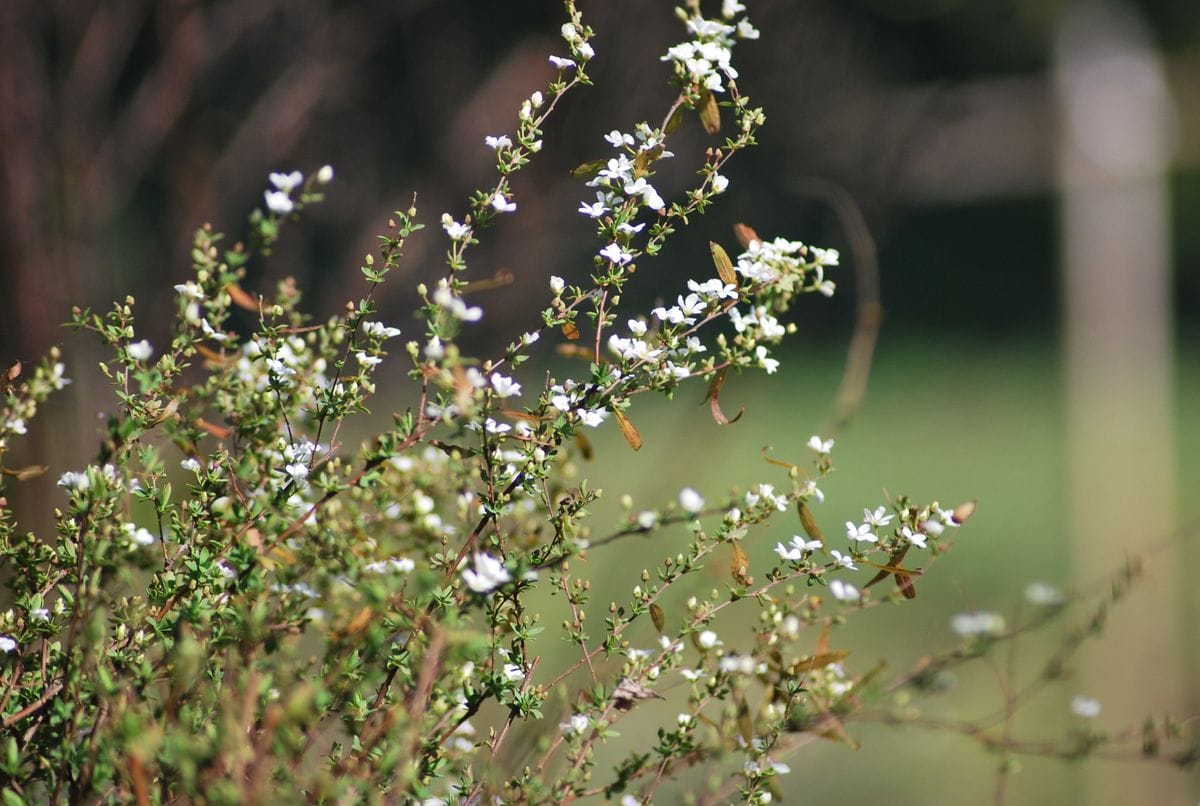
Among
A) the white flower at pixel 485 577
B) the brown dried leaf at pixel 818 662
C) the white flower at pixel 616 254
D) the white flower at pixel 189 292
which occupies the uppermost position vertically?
the white flower at pixel 616 254

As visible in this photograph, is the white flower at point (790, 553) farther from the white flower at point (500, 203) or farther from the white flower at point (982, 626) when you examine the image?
the white flower at point (500, 203)

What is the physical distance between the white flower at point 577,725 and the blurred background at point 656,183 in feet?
0.63

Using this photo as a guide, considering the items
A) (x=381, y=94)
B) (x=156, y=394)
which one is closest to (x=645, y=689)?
(x=156, y=394)

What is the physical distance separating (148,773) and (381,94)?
2.66 meters

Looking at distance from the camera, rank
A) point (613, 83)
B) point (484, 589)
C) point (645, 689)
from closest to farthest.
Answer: point (484, 589) < point (645, 689) < point (613, 83)

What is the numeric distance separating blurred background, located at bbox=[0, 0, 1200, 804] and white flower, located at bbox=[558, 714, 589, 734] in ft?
0.63

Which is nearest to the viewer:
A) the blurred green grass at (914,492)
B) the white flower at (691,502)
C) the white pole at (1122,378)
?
the white flower at (691,502)

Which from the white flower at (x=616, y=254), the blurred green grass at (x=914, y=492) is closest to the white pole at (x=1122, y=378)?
the blurred green grass at (x=914, y=492)

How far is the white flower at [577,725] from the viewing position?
890mm

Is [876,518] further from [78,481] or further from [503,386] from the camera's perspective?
[78,481]

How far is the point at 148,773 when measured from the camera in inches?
32.2

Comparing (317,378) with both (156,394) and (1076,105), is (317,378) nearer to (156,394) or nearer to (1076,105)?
(156,394)

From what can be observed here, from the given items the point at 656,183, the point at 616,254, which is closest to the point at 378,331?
the point at 616,254

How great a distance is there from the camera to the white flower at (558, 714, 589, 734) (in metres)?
0.89
